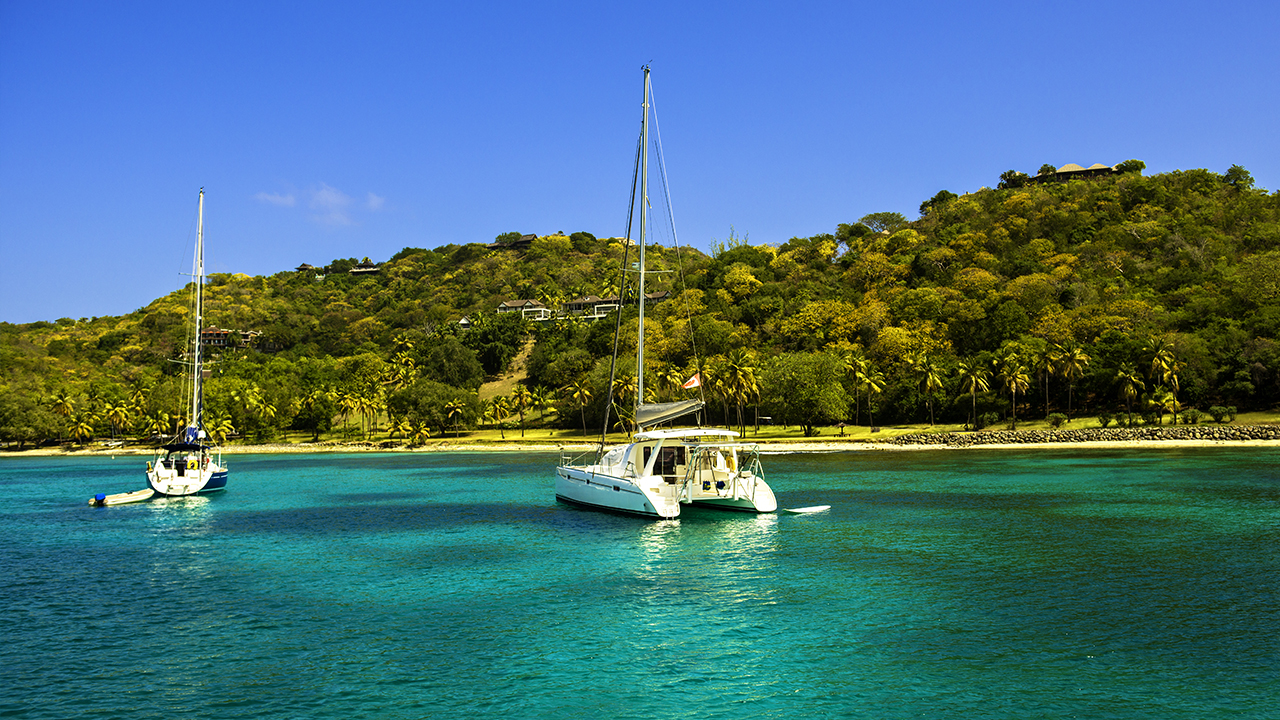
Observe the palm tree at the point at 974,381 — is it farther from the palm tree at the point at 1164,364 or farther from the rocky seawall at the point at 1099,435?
the palm tree at the point at 1164,364

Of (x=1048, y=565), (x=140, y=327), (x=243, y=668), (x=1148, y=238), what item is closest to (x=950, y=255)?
(x=1148, y=238)

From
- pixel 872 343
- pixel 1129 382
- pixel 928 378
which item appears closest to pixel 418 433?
pixel 872 343

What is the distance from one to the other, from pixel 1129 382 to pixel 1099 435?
651 centimetres

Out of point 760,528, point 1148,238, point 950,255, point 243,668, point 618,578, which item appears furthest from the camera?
point 950,255

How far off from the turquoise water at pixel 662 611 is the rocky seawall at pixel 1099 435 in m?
34.1

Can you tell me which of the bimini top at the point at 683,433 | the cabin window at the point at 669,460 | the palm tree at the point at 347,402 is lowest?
the cabin window at the point at 669,460

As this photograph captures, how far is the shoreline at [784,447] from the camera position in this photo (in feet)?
221

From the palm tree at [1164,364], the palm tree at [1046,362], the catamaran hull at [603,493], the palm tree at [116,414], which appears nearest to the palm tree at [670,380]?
the palm tree at [1046,362]

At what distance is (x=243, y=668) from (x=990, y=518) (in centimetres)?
2674

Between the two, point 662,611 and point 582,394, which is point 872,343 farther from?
point 662,611

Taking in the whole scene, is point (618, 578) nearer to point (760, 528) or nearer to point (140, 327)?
point (760, 528)

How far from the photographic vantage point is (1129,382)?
74.1 m

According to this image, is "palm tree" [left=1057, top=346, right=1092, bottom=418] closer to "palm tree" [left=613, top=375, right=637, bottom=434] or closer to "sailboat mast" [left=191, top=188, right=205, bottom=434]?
"palm tree" [left=613, top=375, right=637, bottom=434]

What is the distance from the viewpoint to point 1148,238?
10662 cm
